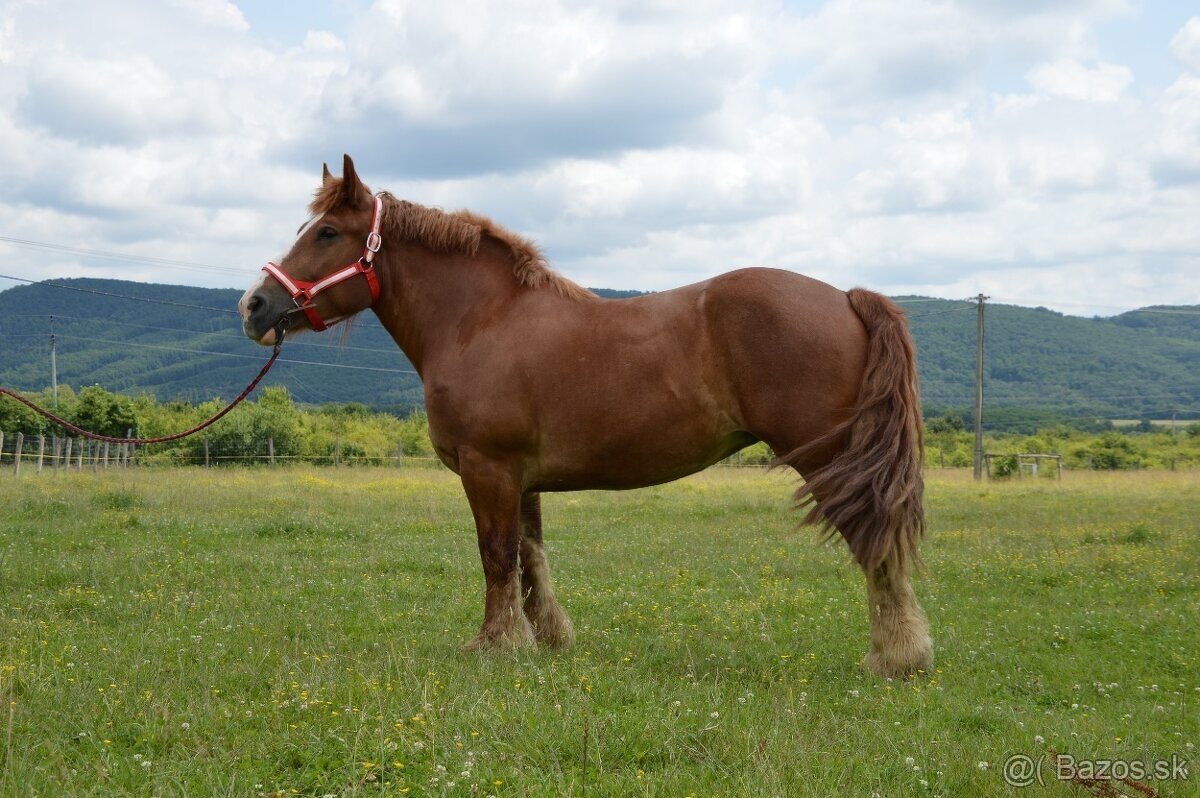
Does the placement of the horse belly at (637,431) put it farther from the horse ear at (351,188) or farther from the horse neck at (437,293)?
the horse ear at (351,188)

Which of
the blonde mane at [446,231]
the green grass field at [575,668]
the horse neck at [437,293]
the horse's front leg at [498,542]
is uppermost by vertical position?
the blonde mane at [446,231]

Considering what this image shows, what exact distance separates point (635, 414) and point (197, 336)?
697 feet

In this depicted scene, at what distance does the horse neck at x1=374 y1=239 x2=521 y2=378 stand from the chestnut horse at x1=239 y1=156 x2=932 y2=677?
12 mm

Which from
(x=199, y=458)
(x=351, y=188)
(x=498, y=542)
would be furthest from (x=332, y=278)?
(x=199, y=458)

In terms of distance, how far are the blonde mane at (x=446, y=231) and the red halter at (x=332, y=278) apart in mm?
124

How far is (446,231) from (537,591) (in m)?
2.76

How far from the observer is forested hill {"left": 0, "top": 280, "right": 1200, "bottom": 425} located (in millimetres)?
107000

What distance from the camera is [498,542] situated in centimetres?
620

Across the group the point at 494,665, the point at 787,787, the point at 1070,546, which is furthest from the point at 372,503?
the point at 787,787

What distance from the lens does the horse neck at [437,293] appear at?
6531 millimetres

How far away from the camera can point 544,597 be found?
6.62 metres

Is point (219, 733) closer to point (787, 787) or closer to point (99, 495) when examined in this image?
point (787, 787)

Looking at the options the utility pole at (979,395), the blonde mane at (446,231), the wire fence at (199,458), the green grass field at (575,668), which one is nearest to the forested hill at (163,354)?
the wire fence at (199,458)

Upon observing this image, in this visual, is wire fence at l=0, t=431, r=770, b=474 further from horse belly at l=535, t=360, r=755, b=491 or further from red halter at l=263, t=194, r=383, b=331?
horse belly at l=535, t=360, r=755, b=491
